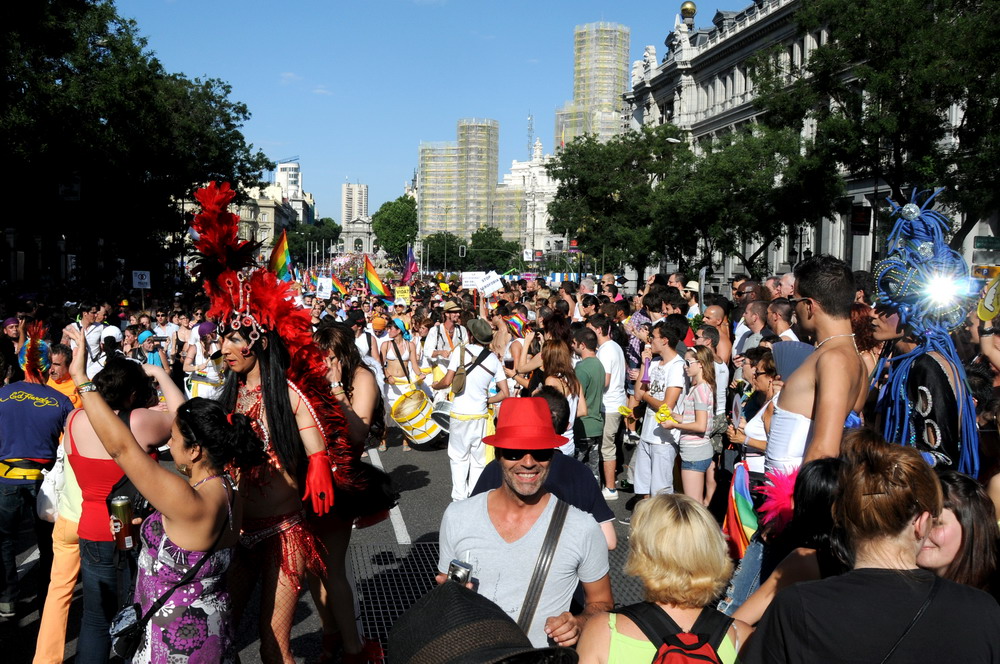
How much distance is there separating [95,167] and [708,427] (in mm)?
27560

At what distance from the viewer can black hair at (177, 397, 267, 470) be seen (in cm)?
381

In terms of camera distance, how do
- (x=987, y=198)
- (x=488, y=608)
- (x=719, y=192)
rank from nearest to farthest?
(x=488, y=608) < (x=987, y=198) < (x=719, y=192)

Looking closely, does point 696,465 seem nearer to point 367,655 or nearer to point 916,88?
point 367,655

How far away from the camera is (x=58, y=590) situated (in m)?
4.89

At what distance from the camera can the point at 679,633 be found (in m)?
2.75

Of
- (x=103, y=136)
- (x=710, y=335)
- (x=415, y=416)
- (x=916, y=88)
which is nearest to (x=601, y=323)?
(x=710, y=335)

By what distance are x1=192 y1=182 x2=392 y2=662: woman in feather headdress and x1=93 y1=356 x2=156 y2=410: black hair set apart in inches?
21.7

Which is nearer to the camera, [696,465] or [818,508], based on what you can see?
[818,508]

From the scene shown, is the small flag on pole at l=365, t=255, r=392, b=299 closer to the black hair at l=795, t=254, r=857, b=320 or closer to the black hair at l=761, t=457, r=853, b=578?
the black hair at l=795, t=254, r=857, b=320

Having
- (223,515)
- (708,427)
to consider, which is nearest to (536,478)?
(223,515)

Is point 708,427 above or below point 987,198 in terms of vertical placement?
below

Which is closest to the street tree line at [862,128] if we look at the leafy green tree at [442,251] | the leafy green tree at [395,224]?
the leafy green tree at [442,251]

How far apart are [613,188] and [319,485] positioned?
4267 cm

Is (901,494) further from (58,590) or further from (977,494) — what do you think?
(58,590)
